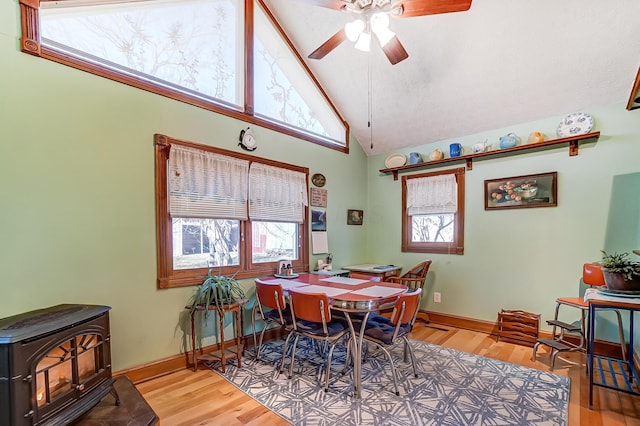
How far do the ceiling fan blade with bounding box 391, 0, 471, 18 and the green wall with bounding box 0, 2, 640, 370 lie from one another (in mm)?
1944

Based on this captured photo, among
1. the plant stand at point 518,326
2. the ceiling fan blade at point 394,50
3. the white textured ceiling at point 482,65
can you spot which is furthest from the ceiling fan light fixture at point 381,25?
the plant stand at point 518,326

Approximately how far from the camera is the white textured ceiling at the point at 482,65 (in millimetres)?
2637

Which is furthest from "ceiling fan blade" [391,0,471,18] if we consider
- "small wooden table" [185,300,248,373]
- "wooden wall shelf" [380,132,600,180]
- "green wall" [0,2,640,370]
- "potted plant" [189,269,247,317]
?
"small wooden table" [185,300,248,373]

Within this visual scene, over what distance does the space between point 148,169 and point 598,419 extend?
3.81 meters

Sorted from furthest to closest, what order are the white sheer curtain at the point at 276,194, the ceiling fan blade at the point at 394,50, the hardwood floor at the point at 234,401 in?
1. the white sheer curtain at the point at 276,194
2. the ceiling fan blade at the point at 394,50
3. the hardwood floor at the point at 234,401

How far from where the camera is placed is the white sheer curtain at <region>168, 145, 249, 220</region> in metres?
2.76

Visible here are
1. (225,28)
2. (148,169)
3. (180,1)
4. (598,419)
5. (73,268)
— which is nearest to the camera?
(598,419)

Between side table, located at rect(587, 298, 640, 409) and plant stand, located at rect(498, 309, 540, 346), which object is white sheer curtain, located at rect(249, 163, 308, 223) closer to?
plant stand, located at rect(498, 309, 540, 346)

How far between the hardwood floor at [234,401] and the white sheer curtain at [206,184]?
1.42 m

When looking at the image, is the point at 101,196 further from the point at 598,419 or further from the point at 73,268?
the point at 598,419

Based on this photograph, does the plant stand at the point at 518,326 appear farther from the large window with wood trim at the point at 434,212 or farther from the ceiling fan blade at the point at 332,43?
the ceiling fan blade at the point at 332,43

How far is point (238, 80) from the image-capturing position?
3320 millimetres

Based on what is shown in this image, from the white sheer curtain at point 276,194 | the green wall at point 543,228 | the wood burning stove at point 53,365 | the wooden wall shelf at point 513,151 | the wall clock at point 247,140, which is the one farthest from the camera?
the white sheer curtain at point 276,194

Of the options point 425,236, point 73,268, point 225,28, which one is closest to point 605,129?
point 425,236
